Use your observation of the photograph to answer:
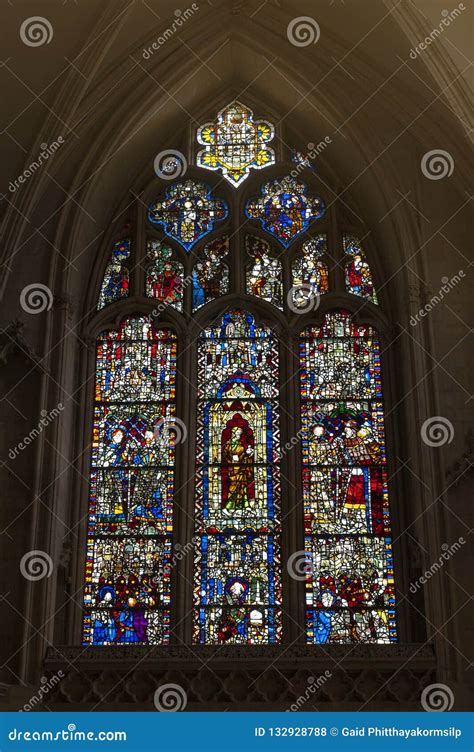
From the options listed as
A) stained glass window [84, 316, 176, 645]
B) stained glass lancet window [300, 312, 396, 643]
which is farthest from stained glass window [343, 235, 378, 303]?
stained glass window [84, 316, 176, 645]

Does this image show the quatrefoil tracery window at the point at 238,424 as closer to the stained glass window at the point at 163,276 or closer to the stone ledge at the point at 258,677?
the stained glass window at the point at 163,276

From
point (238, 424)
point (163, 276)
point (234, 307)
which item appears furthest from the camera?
point (163, 276)

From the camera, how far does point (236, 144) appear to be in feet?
49.8

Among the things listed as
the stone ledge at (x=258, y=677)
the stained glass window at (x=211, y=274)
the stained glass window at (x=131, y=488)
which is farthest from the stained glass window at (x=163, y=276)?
the stone ledge at (x=258, y=677)

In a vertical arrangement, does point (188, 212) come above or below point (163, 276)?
above

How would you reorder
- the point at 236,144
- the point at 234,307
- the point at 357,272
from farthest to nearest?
the point at 236,144 < the point at 357,272 < the point at 234,307

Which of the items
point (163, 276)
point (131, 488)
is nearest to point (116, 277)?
point (163, 276)

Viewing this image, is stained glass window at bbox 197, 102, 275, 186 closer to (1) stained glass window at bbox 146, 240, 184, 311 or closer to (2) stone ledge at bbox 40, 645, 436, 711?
(1) stained glass window at bbox 146, 240, 184, 311

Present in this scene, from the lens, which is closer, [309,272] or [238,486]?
[238,486]

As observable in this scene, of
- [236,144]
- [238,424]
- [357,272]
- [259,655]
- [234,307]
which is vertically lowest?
[259,655]

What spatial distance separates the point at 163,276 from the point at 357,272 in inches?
96.6

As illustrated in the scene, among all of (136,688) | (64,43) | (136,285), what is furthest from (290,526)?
(64,43)

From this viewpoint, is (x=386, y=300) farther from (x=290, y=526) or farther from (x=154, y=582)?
(x=154, y=582)

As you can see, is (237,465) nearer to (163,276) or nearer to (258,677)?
(258,677)
